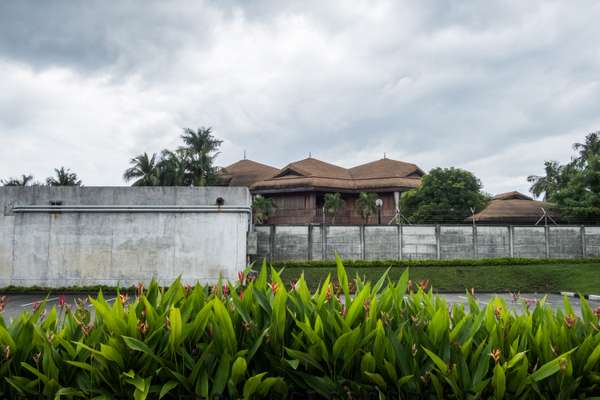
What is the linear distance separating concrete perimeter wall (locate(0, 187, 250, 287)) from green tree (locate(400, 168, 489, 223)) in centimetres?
2342

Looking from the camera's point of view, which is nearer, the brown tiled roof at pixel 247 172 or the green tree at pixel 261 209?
the green tree at pixel 261 209

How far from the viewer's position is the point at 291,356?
7.09ft

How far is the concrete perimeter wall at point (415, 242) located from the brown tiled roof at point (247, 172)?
27409mm

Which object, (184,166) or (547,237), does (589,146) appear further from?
(184,166)

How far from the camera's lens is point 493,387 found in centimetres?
204

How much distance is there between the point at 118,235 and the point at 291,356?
15869 millimetres

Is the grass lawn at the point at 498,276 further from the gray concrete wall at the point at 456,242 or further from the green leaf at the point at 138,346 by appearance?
the green leaf at the point at 138,346

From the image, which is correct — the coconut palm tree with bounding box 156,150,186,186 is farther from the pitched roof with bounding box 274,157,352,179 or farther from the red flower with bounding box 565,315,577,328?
the red flower with bounding box 565,315,577,328

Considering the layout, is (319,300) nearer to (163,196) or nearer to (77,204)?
(163,196)

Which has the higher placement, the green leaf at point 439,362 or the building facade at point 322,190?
the building facade at point 322,190

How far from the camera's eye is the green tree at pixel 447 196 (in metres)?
36.8

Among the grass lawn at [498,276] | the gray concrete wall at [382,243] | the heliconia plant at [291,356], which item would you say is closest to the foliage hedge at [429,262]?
the grass lawn at [498,276]

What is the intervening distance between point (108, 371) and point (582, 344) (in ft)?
7.73

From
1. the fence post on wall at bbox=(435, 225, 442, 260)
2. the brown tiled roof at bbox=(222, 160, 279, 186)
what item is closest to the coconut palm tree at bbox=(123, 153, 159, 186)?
the brown tiled roof at bbox=(222, 160, 279, 186)
